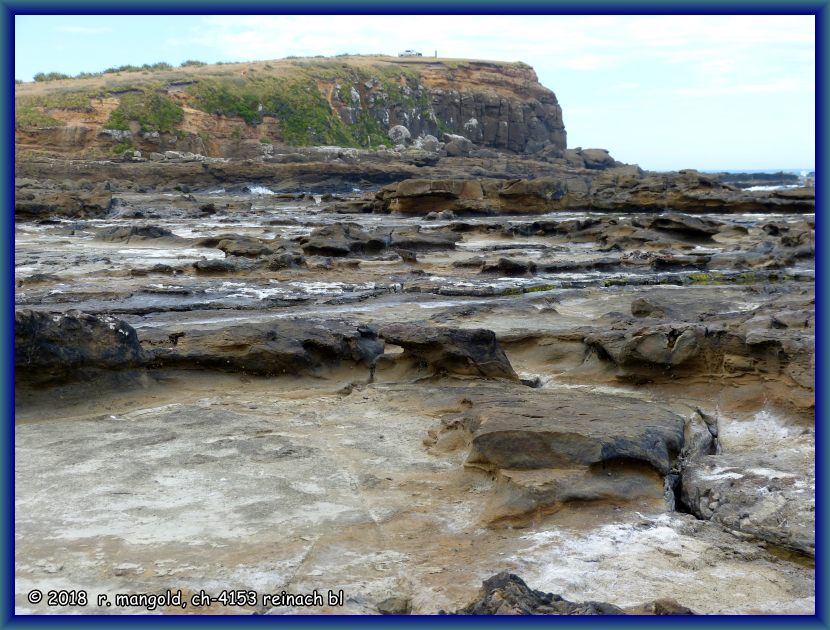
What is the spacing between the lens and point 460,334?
22.8ft

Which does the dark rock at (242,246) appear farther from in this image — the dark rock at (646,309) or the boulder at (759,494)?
the boulder at (759,494)

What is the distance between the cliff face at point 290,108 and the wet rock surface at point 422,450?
36.4m

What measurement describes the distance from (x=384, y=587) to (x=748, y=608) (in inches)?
55.8

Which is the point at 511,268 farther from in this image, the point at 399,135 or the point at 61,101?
the point at 399,135

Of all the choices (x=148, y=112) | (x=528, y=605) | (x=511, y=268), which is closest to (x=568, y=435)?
(x=528, y=605)

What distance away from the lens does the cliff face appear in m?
45.2

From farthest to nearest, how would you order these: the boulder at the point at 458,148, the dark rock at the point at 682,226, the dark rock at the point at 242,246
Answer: the boulder at the point at 458,148 < the dark rock at the point at 682,226 < the dark rock at the point at 242,246

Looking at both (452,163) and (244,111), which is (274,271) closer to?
(452,163)

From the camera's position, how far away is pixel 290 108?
189 feet

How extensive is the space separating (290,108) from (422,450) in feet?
179

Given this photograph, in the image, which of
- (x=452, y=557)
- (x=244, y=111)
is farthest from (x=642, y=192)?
(x=244, y=111)

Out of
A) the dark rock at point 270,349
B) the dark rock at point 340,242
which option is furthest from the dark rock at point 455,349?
the dark rock at point 340,242

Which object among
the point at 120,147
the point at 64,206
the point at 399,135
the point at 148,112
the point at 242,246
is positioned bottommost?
the point at 242,246

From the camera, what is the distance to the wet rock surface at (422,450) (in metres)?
3.65
